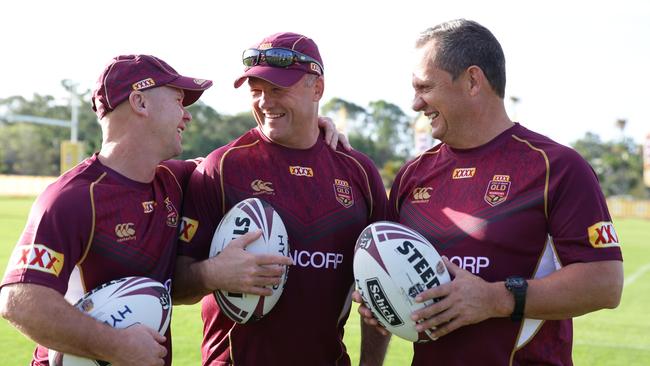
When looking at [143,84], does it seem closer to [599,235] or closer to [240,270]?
[240,270]

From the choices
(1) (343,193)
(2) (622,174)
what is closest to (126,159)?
(1) (343,193)

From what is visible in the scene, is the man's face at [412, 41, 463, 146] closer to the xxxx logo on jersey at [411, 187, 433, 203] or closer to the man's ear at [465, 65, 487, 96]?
the man's ear at [465, 65, 487, 96]

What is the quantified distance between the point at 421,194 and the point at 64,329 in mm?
1873

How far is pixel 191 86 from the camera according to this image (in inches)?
150

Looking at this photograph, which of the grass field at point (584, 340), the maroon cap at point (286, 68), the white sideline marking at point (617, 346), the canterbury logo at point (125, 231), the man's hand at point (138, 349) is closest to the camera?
the man's hand at point (138, 349)

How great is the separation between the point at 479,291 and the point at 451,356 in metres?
0.45

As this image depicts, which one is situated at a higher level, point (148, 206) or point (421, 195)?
point (421, 195)

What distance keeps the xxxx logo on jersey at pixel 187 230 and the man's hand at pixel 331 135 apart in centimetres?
100

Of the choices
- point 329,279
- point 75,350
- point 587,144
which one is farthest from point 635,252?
point 587,144

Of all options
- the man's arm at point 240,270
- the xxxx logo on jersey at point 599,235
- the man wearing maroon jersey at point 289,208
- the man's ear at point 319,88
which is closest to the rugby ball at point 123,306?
the man's arm at point 240,270

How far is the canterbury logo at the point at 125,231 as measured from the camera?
11.6 ft

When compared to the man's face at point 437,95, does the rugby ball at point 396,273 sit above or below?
below

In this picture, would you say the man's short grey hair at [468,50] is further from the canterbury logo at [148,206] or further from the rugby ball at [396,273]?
the canterbury logo at [148,206]

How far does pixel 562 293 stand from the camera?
131 inches
